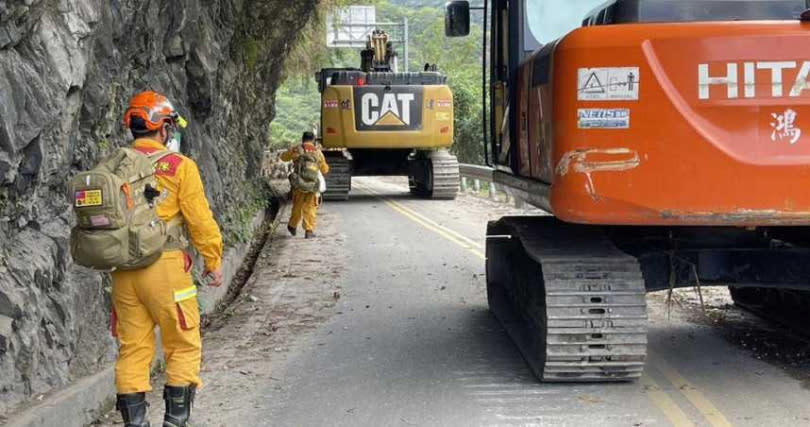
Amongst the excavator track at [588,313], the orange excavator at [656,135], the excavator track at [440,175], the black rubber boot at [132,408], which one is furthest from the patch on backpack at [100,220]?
the excavator track at [440,175]

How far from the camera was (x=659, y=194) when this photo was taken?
5.18 m

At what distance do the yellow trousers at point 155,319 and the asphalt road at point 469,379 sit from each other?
0.90 meters

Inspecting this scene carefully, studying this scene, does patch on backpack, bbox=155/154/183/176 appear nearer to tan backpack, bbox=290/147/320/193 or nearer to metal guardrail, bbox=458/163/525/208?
tan backpack, bbox=290/147/320/193

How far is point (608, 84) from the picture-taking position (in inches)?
203

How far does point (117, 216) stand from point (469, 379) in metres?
3.04

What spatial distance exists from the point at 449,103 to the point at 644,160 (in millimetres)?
18494

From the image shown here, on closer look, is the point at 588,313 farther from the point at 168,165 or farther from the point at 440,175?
the point at 440,175

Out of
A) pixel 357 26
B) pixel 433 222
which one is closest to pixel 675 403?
pixel 433 222

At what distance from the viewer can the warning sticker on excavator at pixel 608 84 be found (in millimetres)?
5133

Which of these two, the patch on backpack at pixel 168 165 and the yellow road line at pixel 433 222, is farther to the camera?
the yellow road line at pixel 433 222

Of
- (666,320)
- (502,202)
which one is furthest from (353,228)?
(666,320)

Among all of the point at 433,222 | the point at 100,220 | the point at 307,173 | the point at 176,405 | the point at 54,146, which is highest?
the point at 54,146

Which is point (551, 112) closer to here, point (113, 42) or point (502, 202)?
point (113, 42)

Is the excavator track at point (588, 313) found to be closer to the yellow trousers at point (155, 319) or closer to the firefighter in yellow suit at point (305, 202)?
the yellow trousers at point (155, 319)
